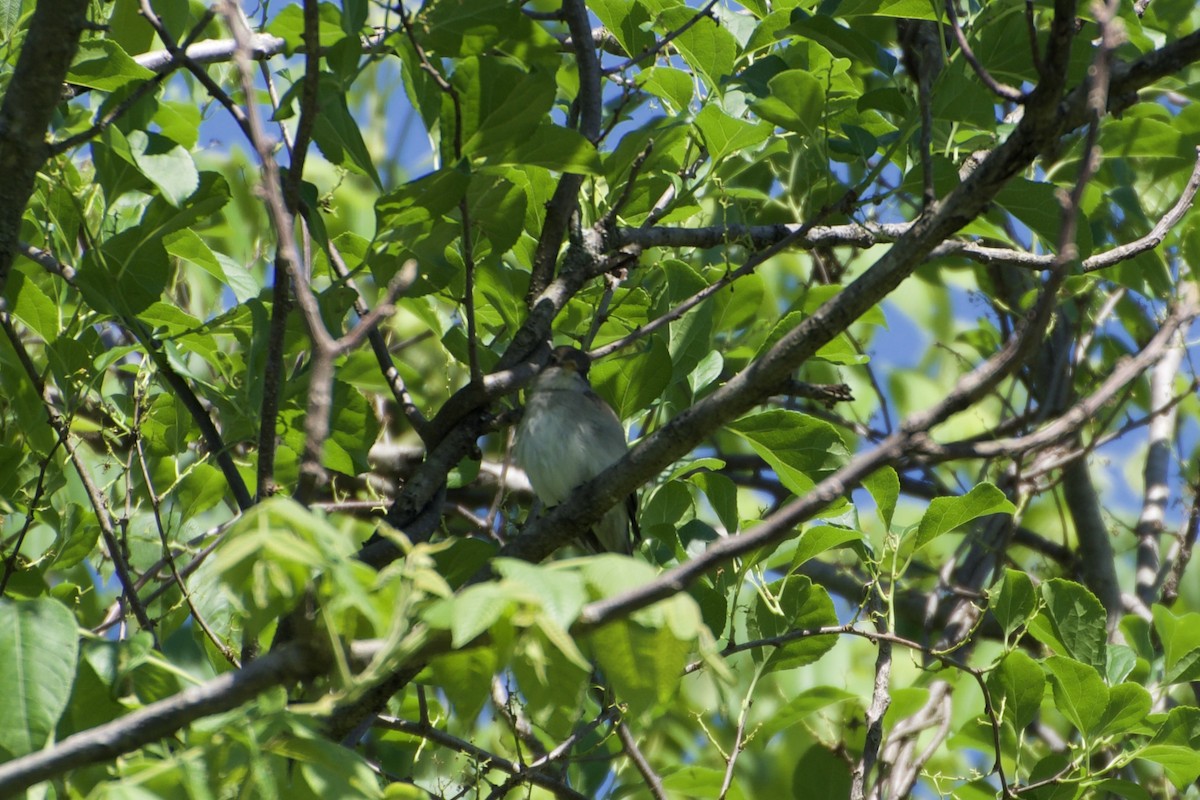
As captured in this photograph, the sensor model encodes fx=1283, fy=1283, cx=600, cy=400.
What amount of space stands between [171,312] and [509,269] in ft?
2.95

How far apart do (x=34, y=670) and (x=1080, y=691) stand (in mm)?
2229

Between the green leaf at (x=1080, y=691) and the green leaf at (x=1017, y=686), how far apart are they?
0.05 m

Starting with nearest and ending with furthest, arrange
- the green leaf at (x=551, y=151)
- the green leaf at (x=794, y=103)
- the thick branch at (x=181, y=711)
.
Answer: the thick branch at (x=181, y=711) → the green leaf at (x=551, y=151) → the green leaf at (x=794, y=103)

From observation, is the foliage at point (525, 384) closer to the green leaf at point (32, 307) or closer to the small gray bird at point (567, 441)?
the green leaf at point (32, 307)

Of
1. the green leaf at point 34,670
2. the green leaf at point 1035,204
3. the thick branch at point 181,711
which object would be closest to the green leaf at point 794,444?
the green leaf at point 1035,204

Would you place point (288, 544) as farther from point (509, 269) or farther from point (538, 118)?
point (509, 269)

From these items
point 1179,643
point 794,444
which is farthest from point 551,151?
point 1179,643

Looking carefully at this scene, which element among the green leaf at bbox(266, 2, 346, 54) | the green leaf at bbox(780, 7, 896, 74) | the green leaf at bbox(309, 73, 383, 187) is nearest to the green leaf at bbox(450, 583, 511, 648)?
the green leaf at bbox(309, 73, 383, 187)

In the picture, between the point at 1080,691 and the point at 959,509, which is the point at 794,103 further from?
the point at 1080,691

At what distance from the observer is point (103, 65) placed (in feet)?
9.69

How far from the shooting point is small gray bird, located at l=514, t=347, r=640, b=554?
5062 mm

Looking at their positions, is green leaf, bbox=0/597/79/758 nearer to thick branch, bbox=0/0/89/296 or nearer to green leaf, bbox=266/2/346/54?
thick branch, bbox=0/0/89/296

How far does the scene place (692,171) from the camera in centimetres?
360

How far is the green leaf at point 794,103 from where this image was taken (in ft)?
9.49
